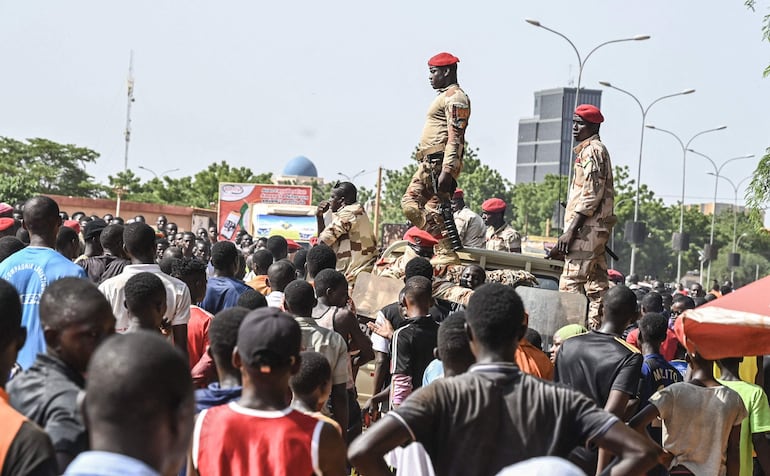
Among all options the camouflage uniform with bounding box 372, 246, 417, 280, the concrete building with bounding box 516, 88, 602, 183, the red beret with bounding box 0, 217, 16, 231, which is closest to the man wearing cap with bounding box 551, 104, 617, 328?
the camouflage uniform with bounding box 372, 246, 417, 280

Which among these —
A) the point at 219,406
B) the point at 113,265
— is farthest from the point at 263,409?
the point at 113,265

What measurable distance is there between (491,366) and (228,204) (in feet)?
105

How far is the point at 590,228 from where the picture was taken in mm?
8367

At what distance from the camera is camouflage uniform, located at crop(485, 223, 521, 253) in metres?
12.0

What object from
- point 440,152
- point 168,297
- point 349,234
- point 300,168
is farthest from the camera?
point 300,168

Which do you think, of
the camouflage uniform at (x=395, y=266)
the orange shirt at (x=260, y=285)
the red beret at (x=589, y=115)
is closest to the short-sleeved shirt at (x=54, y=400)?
the orange shirt at (x=260, y=285)

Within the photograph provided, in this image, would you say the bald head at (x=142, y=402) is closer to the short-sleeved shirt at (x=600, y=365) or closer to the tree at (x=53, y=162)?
the short-sleeved shirt at (x=600, y=365)

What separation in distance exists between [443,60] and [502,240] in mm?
3397

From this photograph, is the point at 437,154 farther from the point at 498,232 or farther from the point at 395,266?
the point at 498,232

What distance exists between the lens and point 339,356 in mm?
5520

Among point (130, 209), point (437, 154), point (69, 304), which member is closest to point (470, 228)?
point (437, 154)

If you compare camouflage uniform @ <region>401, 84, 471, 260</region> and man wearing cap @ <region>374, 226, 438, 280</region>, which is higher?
camouflage uniform @ <region>401, 84, 471, 260</region>

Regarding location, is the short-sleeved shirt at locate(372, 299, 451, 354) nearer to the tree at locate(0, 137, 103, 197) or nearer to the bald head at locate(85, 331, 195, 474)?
the bald head at locate(85, 331, 195, 474)

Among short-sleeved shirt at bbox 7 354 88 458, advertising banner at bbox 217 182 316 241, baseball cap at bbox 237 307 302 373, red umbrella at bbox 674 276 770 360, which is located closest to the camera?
short-sleeved shirt at bbox 7 354 88 458
